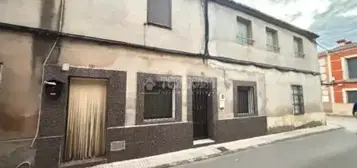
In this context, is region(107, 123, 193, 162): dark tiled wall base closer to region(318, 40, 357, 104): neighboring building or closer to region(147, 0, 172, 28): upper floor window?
region(147, 0, 172, 28): upper floor window

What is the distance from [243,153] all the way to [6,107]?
6.48 m

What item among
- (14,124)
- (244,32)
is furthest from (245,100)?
(14,124)

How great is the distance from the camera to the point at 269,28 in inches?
436

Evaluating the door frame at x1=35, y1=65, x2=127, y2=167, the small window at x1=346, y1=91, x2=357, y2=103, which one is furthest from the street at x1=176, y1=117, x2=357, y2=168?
the small window at x1=346, y1=91, x2=357, y2=103

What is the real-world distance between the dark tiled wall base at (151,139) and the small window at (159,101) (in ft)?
1.35

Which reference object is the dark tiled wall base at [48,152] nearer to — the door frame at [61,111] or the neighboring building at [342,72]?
the door frame at [61,111]

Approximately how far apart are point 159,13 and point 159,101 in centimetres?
296

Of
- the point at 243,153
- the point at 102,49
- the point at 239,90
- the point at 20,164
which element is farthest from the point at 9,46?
the point at 239,90

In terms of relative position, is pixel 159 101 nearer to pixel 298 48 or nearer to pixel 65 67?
pixel 65 67

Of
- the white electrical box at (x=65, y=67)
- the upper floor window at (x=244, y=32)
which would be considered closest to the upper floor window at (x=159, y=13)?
the white electrical box at (x=65, y=67)

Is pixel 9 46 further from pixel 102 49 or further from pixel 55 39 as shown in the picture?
pixel 102 49

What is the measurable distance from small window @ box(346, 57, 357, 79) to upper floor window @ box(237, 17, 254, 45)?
17.8 metres

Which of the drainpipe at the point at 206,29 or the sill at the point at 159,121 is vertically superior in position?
the drainpipe at the point at 206,29

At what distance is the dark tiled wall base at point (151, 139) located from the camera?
6.04 metres
